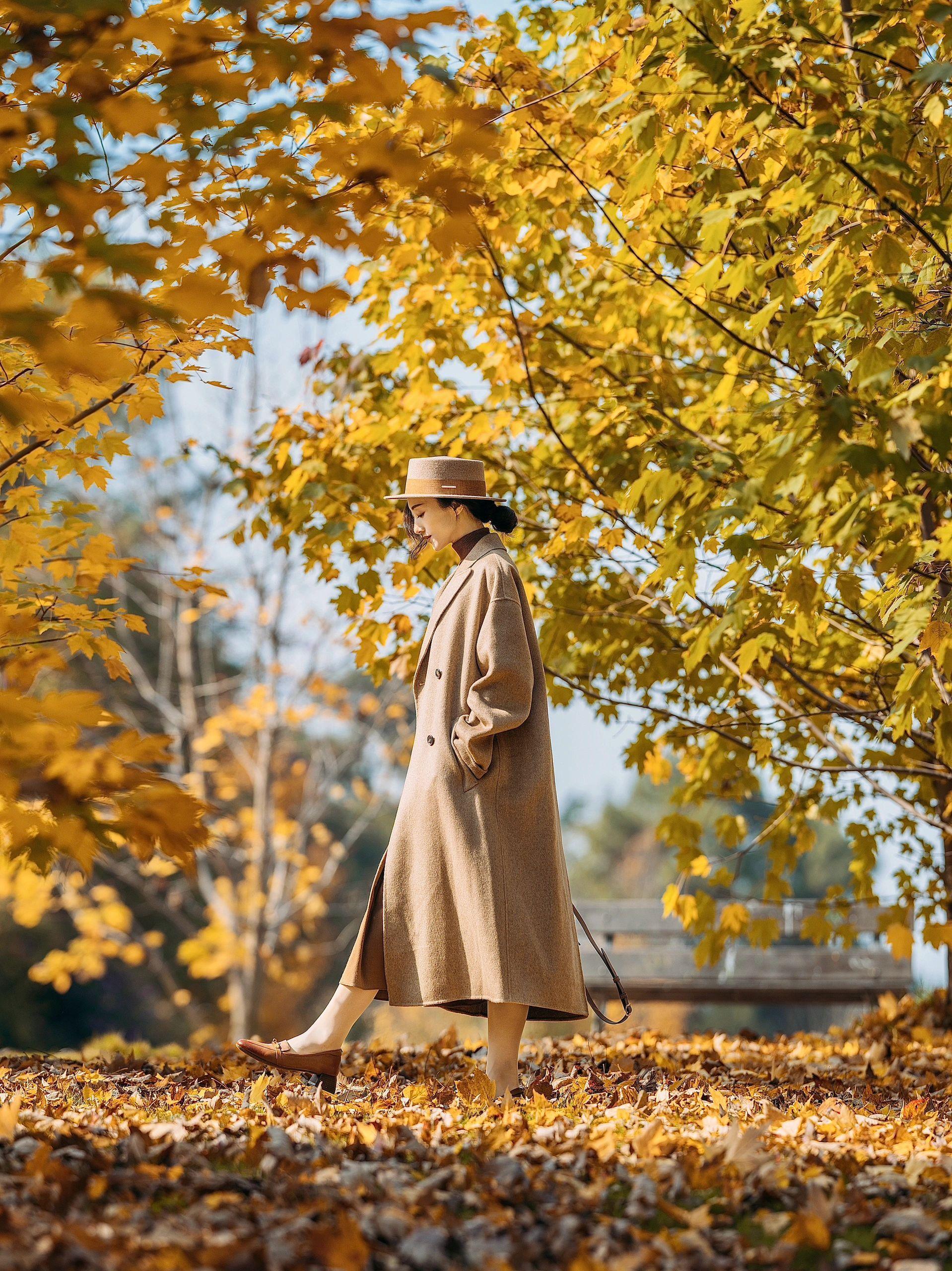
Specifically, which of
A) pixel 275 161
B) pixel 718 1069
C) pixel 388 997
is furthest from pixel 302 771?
pixel 275 161

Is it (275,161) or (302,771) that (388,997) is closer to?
(275,161)

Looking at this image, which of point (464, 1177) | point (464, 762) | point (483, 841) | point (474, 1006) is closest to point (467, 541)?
point (464, 762)

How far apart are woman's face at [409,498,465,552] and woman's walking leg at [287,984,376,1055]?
1.37 meters

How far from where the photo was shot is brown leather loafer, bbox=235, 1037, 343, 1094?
354 cm

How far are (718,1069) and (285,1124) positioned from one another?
87.5 inches

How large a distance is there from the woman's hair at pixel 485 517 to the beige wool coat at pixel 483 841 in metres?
0.24

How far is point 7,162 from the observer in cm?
250

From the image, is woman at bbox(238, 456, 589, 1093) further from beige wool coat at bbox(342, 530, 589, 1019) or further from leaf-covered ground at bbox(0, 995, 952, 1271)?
leaf-covered ground at bbox(0, 995, 952, 1271)

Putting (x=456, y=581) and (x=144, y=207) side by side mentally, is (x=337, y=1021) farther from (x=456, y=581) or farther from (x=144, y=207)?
(x=144, y=207)

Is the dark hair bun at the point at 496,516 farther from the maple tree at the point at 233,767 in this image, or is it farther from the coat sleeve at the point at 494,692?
the maple tree at the point at 233,767

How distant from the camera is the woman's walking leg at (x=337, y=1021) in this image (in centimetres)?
353

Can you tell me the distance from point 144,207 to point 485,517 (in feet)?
4.70

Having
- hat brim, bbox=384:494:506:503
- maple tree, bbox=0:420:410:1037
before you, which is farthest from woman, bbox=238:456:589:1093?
maple tree, bbox=0:420:410:1037

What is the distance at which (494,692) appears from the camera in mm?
3332
